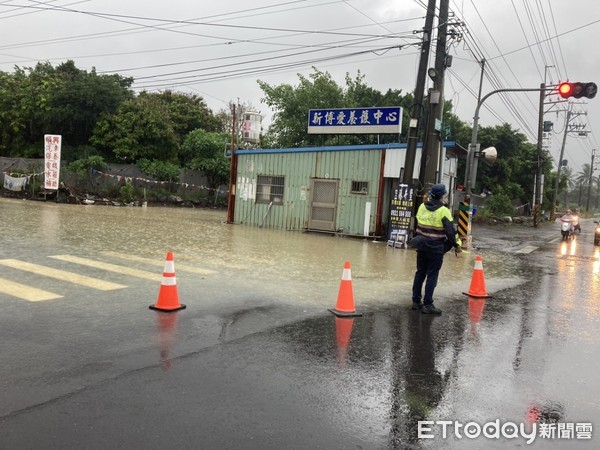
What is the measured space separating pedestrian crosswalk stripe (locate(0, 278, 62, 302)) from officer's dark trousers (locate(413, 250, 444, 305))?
502 centimetres

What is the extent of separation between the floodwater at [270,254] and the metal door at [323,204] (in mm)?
770

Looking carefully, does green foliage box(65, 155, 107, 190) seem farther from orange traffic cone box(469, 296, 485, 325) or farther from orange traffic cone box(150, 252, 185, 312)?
orange traffic cone box(469, 296, 485, 325)

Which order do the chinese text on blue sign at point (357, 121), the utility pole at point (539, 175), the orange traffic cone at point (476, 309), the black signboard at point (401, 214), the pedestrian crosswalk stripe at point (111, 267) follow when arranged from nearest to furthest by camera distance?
the orange traffic cone at point (476, 309) → the pedestrian crosswalk stripe at point (111, 267) → the black signboard at point (401, 214) → the chinese text on blue sign at point (357, 121) → the utility pole at point (539, 175)

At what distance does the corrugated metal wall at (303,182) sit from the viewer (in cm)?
1789

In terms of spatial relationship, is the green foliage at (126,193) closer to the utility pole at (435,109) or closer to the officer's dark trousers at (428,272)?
the utility pole at (435,109)

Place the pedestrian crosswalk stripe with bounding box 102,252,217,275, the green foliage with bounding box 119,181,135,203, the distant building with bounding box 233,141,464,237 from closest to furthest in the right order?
the pedestrian crosswalk stripe with bounding box 102,252,217,275, the distant building with bounding box 233,141,464,237, the green foliage with bounding box 119,181,135,203

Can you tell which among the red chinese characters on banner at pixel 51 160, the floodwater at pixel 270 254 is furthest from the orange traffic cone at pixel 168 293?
the red chinese characters on banner at pixel 51 160

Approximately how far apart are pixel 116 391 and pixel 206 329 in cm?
181

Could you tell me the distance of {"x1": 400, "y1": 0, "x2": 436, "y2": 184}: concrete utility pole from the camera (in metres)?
15.6

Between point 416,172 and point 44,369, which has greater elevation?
point 416,172

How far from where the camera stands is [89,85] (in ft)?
111

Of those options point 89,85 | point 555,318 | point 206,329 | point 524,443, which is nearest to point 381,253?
point 555,318

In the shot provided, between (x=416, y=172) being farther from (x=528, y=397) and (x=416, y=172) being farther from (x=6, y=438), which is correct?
(x=6, y=438)

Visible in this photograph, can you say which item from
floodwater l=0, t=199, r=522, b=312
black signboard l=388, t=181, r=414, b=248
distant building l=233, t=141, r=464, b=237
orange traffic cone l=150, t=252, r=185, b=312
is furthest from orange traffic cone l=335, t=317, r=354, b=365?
distant building l=233, t=141, r=464, b=237
